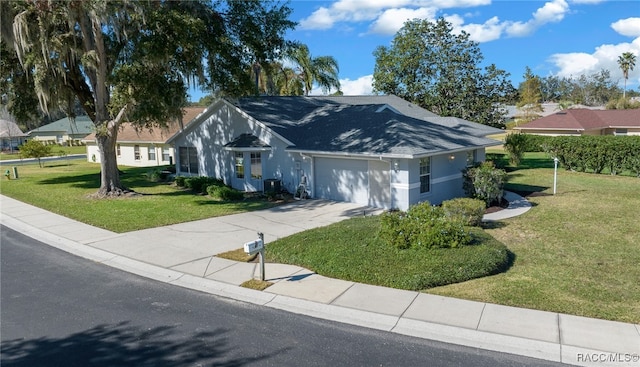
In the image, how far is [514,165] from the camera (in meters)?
30.8

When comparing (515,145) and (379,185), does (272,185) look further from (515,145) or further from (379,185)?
(515,145)

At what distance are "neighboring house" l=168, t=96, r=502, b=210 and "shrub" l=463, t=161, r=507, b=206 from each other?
1128mm

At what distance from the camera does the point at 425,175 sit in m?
17.8

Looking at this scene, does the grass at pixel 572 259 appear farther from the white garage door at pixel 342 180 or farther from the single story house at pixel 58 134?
the single story house at pixel 58 134

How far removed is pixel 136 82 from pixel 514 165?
80.1 feet

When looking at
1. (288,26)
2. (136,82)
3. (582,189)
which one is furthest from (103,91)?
(582,189)

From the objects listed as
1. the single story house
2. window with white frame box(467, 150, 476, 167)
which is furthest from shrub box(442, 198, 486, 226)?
the single story house

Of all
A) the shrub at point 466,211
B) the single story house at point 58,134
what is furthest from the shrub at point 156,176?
the single story house at point 58,134

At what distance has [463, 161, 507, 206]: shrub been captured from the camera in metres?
17.5

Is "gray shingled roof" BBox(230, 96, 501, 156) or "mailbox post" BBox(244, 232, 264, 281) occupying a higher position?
"gray shingled roof" BBox(230, 96, 501, 156)

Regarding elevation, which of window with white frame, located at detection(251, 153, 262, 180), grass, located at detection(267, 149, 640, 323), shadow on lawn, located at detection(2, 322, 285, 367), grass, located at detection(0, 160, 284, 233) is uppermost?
window with white frame, located at detection(251, 153, 262, 180)

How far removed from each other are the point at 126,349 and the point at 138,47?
13.8 metres

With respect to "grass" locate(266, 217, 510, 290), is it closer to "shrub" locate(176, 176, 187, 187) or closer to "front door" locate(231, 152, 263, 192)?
"front door" locate(231, 152, 263, 192)

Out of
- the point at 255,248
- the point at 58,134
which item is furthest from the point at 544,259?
the point at 58,134
